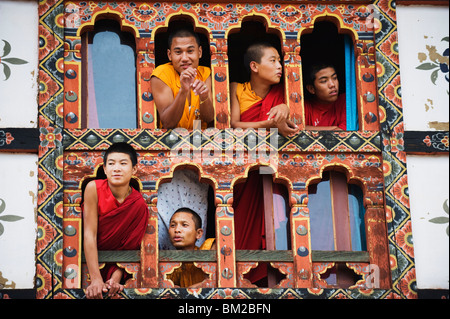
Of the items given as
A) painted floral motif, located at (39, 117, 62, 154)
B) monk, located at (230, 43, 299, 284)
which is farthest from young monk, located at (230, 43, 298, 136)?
painted floral motif, located at (39, 117, 62, 154)

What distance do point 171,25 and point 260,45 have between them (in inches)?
34.3

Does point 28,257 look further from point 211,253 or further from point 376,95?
point 376,95

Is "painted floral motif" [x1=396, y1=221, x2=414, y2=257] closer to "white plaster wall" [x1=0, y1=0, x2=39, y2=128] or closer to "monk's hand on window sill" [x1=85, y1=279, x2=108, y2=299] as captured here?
"monk's hand on window sill" [x1=85, y1=279, x2=108, y2=299]

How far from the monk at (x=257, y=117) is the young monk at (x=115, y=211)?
1104 millimetres

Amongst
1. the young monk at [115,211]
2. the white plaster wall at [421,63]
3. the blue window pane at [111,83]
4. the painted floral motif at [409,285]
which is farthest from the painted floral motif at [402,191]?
the blue window pane at [111,83]

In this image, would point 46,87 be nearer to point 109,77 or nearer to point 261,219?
point 109,77

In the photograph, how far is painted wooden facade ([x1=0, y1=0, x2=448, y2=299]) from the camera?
39.2 ft

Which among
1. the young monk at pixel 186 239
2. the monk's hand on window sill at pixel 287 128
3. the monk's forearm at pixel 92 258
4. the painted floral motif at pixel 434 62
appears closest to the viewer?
the monk's forearm at pixel 92 258

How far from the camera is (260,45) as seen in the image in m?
13.2

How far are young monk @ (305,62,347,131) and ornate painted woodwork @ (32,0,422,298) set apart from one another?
49cm

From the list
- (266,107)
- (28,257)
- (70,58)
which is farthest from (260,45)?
(28,257)

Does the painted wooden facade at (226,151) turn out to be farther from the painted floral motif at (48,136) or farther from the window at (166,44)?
the window at (166,44)

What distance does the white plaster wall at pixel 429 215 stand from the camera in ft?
39.8

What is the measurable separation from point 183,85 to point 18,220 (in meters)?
1.85
